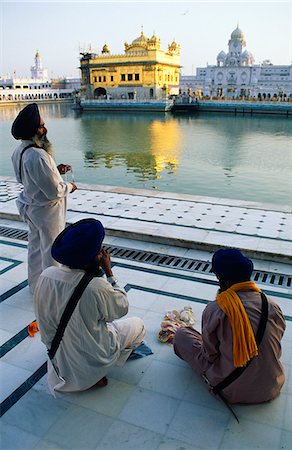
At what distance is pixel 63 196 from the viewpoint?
2668 millimetres

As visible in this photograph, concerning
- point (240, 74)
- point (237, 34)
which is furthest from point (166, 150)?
point (237, 34)

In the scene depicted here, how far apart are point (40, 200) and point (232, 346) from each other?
61.9 inches

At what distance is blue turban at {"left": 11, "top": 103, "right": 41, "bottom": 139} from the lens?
249 cm

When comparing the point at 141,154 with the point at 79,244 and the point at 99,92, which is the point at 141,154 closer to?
the point at 79,244

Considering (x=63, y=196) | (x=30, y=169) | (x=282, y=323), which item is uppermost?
(x=30, y=169)

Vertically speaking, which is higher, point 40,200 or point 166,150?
point 40,200

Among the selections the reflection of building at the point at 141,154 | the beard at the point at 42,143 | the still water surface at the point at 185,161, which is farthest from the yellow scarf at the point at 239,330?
the reflection of building at the point at 141,154

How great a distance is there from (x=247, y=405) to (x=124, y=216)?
2945 mm

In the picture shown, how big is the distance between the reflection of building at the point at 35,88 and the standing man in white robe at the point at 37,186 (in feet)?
190

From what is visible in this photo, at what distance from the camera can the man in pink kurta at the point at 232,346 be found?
1722mm

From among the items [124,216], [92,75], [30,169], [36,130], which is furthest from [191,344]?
[92,75]

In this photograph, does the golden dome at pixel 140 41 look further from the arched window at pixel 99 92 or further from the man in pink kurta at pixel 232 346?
the man in pink kurta at pixel 232 346

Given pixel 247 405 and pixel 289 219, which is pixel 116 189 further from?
pixel 247 405

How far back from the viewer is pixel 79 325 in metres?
1.75
